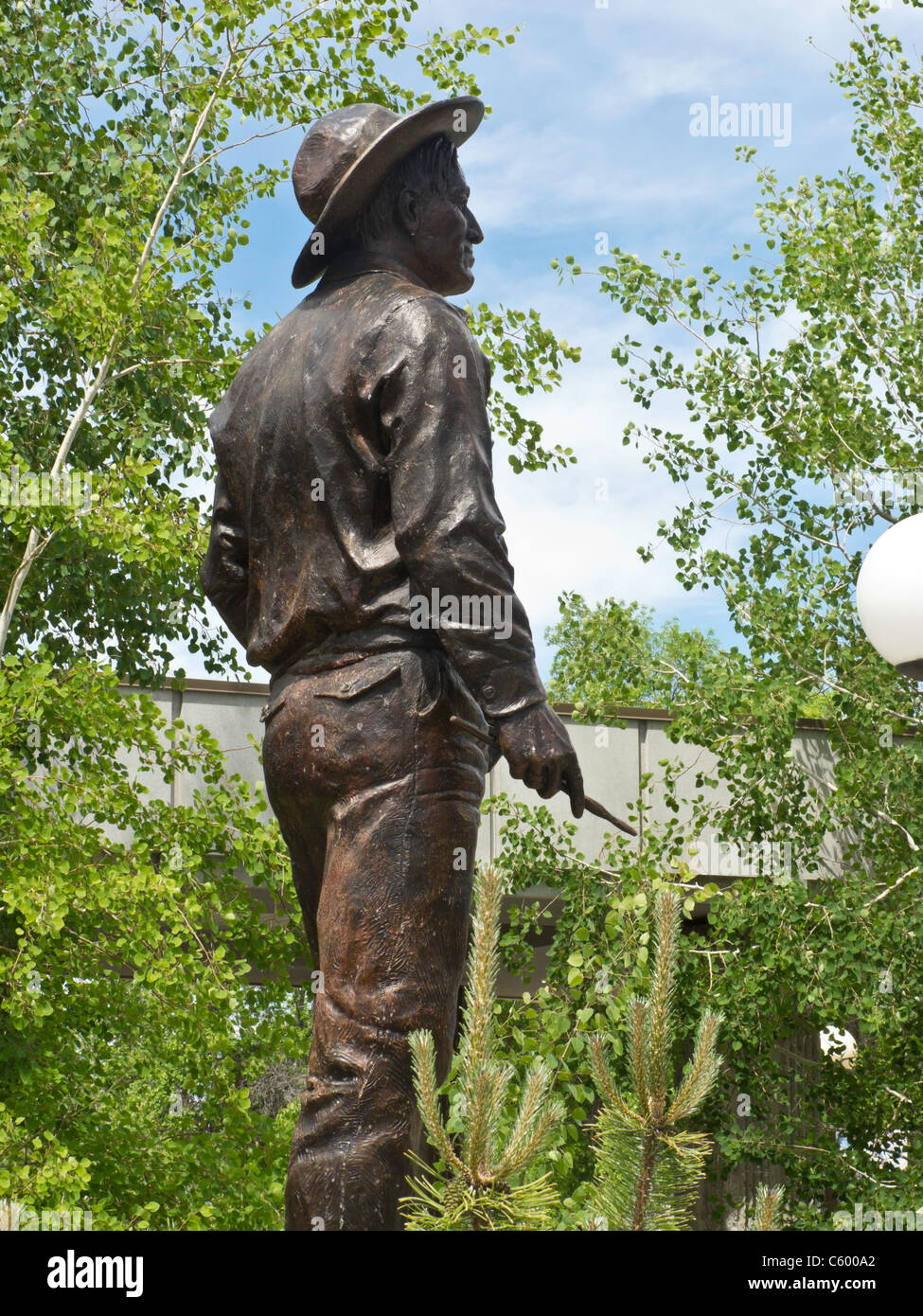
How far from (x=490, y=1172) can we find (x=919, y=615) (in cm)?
306

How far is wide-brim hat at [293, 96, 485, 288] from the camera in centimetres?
333

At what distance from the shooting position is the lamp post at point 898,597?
4492mm

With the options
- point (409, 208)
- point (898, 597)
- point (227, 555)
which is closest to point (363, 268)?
point (409, 208)

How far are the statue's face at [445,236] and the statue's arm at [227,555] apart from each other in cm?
65

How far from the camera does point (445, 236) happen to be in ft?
11.3

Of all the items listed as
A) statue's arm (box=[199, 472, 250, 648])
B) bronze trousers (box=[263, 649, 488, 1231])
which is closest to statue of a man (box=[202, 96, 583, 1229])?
bronze trousers (box=[263, 649, 488, 1231])

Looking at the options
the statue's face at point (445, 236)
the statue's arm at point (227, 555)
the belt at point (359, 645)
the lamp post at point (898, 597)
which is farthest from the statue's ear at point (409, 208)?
the lamp post at point (898, 597)

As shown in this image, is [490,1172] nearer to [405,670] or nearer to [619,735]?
[405,670]

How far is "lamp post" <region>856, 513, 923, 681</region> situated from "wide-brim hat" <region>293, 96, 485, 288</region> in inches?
73.3

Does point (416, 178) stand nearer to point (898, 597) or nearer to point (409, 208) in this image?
point (409, 208)

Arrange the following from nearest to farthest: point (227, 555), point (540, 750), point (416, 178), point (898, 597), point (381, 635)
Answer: point (540, 750), point (381, 635), point (416, 178), point (227, 555), point (898, 597)

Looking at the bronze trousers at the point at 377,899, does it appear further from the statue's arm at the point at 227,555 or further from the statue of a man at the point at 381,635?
the statue's arm at the point at 227,555

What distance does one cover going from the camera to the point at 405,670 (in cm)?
308

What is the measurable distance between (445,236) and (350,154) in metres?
0.27
